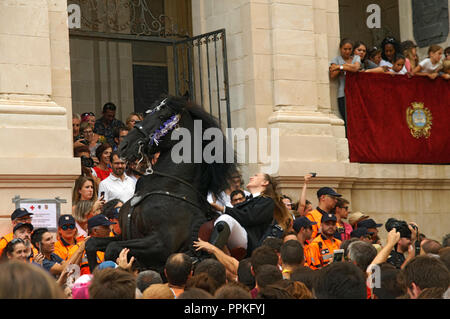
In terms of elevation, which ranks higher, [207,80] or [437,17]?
[437,17]

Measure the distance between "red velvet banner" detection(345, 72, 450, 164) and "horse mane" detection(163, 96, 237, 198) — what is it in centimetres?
631

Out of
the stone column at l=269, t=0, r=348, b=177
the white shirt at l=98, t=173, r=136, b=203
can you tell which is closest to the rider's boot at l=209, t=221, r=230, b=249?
the white shirt at l=98, t=173, r=136, b=203

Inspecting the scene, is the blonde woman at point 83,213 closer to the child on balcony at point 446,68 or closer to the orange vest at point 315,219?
the orange vest at point 315,219

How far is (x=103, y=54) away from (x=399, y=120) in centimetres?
718

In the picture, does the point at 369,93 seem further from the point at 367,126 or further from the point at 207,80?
the point at 207,80

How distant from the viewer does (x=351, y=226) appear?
534 inches

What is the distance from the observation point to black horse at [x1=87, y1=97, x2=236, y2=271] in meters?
9.58

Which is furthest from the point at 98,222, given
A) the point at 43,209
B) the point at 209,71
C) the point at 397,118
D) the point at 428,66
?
the point at 428,66

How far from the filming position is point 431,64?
17016 mm

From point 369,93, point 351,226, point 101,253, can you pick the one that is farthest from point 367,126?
point 101,253

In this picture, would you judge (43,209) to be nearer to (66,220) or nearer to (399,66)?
(66,220)

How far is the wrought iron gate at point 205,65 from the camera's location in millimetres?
15336
